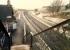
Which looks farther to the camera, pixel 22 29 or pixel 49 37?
pixel 22 29

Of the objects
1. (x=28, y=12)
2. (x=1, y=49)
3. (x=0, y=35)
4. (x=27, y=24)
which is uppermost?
(x=28, y=12)

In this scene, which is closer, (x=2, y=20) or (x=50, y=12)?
(x=50, y=12)

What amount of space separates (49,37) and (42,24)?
14 centimetres

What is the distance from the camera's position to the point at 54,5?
5.07ft

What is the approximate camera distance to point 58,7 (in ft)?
5.05

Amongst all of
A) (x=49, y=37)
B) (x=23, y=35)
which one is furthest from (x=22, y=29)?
(x=49, y=37)

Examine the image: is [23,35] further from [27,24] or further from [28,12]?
[28,12]

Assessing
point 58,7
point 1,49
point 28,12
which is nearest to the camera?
point 58,7

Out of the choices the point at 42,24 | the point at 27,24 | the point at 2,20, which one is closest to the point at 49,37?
the point at 42,24

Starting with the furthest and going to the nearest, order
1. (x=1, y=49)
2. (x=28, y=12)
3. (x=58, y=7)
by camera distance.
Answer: (x=1, y=49) < (x=28, y=12) < (x=58, y=7)

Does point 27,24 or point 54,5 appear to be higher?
point 54,5

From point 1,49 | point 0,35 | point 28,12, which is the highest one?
point 28,12

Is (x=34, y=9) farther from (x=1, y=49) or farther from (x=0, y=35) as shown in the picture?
(x=1, y=49)

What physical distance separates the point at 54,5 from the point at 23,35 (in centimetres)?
44
